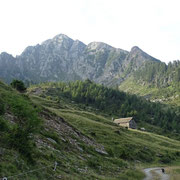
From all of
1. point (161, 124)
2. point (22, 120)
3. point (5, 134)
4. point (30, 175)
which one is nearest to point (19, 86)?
point (22, 120)

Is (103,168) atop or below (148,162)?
atop

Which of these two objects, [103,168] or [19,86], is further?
A: [19,86]

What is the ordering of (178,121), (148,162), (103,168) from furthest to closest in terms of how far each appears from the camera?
(178,121), (148,162), (103,168)

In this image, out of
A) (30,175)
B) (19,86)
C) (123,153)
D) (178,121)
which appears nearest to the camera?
(30,175)

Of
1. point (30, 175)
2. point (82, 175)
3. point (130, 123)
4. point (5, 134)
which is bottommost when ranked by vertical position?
point (130, 123)

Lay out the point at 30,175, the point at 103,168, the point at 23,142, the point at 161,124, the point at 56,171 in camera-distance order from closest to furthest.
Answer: the point at 30,175 → the point at 23,142 → the point at 56,171 → the point at 103,168 → the point at 161,124

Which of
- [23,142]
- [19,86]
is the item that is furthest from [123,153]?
[19,86]

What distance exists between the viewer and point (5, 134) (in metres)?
18.1

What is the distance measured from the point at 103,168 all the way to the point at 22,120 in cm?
1490

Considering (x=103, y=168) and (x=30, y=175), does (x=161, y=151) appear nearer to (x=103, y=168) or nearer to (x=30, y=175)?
(x=103, y=168)

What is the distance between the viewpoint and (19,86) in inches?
2534

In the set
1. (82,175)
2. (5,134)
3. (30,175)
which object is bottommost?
(82,175)

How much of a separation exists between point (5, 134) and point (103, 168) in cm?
1714

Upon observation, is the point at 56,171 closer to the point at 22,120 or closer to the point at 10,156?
the point at 10,156
